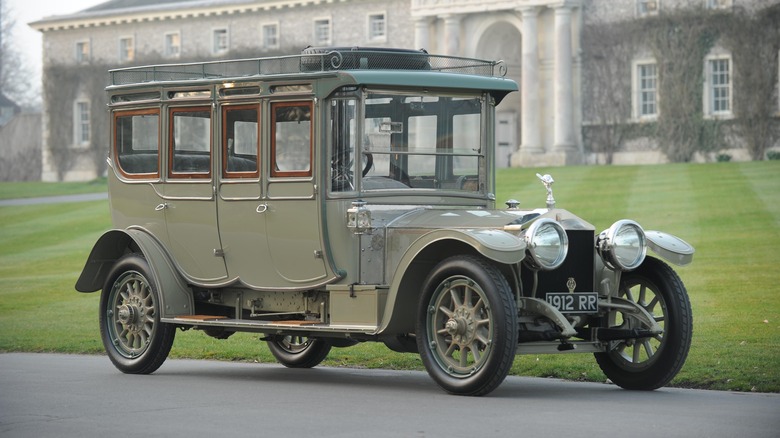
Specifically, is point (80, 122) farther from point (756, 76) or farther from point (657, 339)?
point (657, 339)

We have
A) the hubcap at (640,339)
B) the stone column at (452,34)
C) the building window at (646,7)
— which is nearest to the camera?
the hubcap at (640,339)

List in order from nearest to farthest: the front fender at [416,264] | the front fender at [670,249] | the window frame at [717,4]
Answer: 1. the front fender at [416,264]
2. the front fender at [670,249]
3. the window frame at [717,4]

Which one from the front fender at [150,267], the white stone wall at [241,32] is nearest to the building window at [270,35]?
the white stone wall at [241,32]

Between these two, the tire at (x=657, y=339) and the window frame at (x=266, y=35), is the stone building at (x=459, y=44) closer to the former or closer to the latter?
the window frame at (x=266, y=35)

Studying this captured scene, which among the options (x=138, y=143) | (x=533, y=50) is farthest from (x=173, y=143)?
(x=533, y=50)

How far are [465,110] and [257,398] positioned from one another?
3.06 metres

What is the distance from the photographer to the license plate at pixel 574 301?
1017 centimetres

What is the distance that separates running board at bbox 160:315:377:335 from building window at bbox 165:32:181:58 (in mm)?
53989

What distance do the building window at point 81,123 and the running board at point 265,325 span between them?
5891 centimetres

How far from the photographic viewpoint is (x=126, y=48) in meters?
67.1

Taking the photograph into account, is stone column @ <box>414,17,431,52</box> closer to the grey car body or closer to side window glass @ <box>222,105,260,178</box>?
the grey car body

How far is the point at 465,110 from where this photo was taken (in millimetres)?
11578

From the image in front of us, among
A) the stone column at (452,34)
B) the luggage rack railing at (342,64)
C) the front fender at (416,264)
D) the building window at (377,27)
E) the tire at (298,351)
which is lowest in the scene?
the tire at (298,351)

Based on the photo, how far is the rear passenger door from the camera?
12148 millimetres
